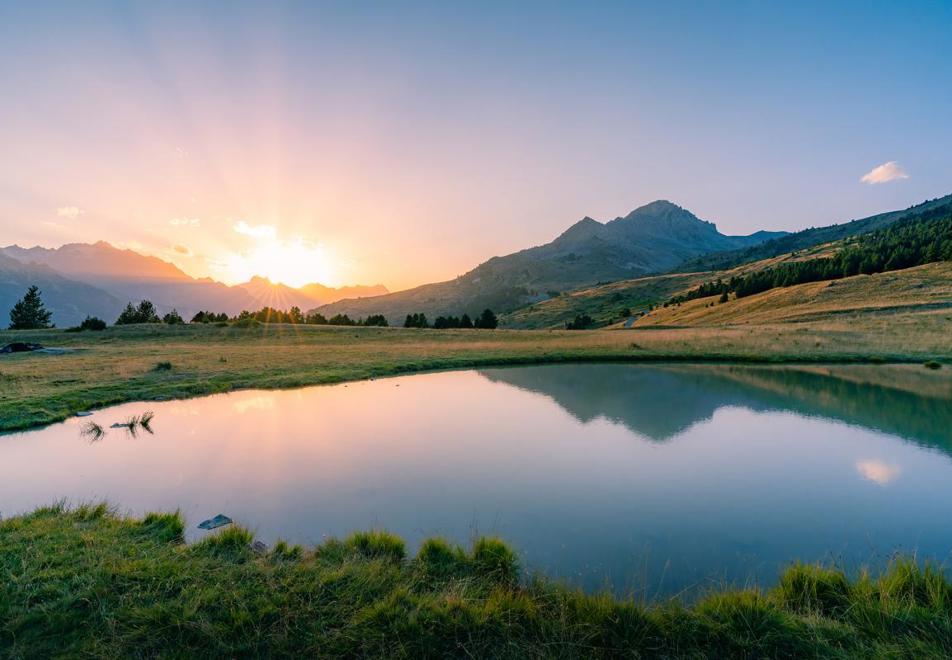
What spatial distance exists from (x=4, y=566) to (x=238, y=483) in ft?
17.1

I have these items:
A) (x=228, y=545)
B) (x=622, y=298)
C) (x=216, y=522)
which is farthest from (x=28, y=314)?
(x=622, y=298)

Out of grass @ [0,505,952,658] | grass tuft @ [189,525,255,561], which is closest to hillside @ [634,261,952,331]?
grass @ [0,505,952,658]

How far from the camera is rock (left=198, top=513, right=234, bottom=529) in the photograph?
913 cm

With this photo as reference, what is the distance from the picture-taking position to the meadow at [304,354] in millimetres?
23859

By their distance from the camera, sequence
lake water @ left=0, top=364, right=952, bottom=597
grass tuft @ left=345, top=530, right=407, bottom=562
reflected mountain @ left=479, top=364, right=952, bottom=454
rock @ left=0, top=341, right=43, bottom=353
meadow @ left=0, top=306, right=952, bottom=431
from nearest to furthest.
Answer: grass tuft @ left=345, top=530, right=407, bottom=562 < lake water @ left=0, top=364, right=952, bottom=597 < reflected mountain @ left=479, top=364, right=952, bottom=454 < meadow @ left=0, top=306, right=952, bottom=431 < rock @ left=0, top=341, right=43, bottom=353

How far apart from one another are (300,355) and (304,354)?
94 centimetres

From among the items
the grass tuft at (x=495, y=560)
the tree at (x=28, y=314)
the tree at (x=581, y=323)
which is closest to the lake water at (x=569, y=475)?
the grass tuft at (x=495, y=560)

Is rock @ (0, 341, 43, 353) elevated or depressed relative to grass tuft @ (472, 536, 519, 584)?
elevated

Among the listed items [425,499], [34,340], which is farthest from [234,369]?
[34,340]

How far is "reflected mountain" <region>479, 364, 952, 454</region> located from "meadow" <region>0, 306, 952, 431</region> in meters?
5.59

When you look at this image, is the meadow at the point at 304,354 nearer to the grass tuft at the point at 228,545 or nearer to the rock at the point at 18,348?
the rock at the point at 18,348

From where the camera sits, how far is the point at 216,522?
30.5 feet

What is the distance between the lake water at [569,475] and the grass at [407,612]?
1.34m

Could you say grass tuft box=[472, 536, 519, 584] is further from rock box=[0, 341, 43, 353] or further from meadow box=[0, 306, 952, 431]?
rock box=[0, 341, 43, 353]
